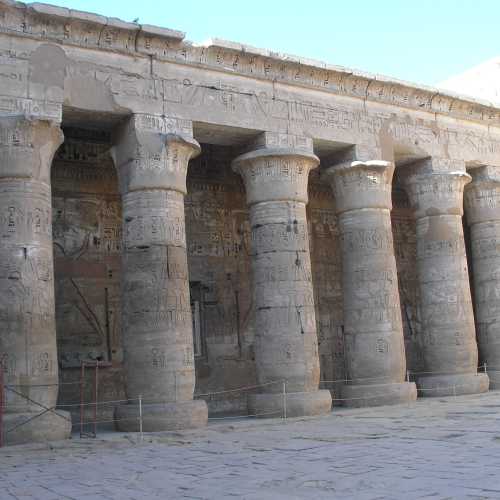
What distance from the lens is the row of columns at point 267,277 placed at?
10.0 meters

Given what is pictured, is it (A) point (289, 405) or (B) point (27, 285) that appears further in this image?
(A) point (289, 405)

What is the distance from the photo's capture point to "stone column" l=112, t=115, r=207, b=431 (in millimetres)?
10805

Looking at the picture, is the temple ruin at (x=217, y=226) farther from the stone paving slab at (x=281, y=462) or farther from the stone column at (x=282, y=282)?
the stone paving slab at (x=281, y=462)

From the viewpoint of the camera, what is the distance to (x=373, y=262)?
44.5 ft

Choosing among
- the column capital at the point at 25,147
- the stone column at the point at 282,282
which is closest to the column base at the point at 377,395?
the stone column at the point at 282,282

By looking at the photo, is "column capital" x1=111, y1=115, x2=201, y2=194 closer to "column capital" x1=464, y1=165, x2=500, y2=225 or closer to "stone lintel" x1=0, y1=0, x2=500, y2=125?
"stone lintel" x1=0, y1=0, x2=500, y2=125

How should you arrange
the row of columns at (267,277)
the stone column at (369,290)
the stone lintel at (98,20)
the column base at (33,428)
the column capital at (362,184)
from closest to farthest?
the column base at (33,428)
the row of columns at (267,277)
the stone lintel at (98,20)
the stone column at (369,290)
the column capital at (362,184)

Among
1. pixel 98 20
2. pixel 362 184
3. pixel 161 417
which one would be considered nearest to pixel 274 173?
pixel 362 184

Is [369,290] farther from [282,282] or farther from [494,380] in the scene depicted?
[494,380]

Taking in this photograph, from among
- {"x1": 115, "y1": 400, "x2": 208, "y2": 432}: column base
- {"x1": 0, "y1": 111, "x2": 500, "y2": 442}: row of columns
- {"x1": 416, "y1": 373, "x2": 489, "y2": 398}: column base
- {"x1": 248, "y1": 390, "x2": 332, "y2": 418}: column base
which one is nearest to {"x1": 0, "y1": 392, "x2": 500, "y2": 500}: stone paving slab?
{"x1": 115, "y1": 400, "x2": 208, "y2": 432}: column base

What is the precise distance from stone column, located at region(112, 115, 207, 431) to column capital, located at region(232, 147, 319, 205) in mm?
1407

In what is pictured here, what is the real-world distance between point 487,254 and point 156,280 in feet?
27.0

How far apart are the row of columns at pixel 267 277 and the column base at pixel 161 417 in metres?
0.02

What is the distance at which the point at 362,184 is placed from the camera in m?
13.8
